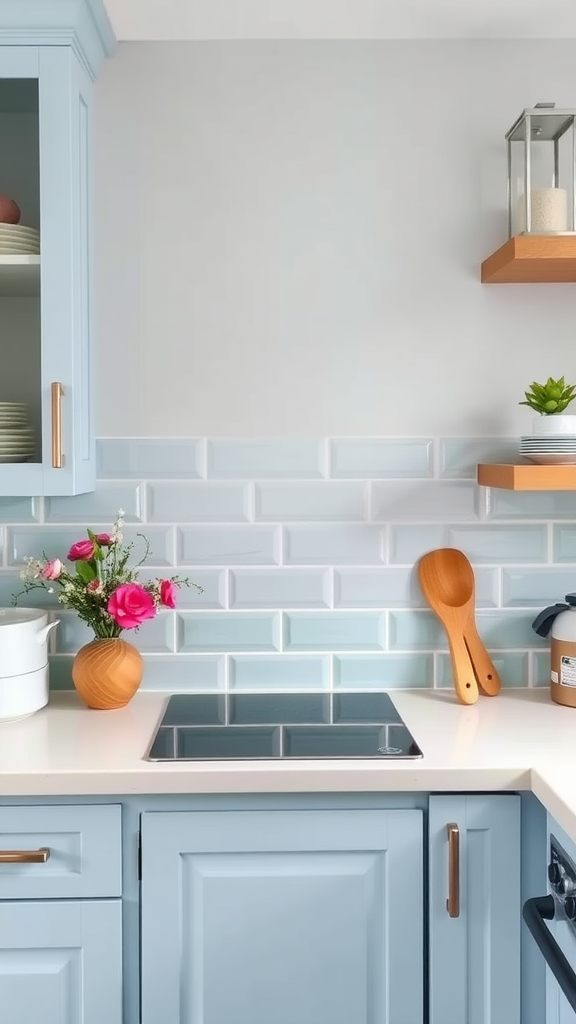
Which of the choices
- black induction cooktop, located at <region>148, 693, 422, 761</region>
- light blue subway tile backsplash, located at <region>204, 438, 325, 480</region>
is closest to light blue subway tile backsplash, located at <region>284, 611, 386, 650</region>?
black induction cooktop, located at <region>148, 693, 422, 761</region>

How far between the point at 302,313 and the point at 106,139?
572mm

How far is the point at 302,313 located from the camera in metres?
1.95

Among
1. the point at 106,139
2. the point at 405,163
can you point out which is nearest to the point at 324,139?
→ the point at 405,163

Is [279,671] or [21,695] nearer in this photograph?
[21,695]

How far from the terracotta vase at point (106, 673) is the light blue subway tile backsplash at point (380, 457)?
599 mm

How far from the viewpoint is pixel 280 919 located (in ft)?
4.75

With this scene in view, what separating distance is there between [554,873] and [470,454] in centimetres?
91

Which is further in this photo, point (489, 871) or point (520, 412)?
point (520, 412)

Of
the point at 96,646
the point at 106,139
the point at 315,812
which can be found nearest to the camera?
the point at 315,812

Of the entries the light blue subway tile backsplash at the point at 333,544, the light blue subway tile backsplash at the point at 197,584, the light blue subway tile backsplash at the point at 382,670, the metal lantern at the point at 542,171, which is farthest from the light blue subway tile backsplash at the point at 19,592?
the metal lantern at the point at 542,171

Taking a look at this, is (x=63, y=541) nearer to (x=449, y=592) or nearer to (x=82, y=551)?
(x=82, y=551)

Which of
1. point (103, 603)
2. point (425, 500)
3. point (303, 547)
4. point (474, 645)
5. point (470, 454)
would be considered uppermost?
point (470, 454)

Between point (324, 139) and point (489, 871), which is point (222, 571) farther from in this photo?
point (324, 139)

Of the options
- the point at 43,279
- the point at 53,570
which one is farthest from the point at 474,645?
the point at 43,279
